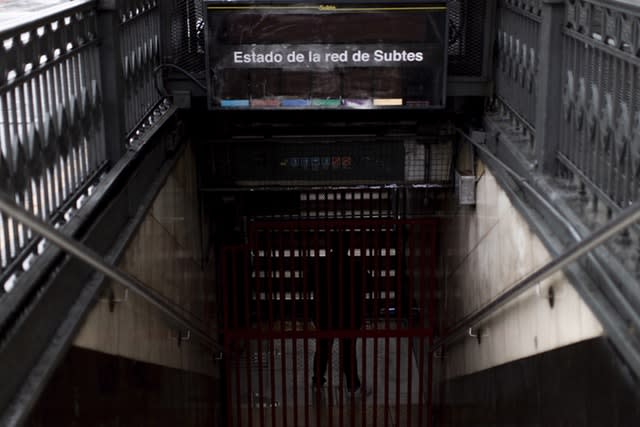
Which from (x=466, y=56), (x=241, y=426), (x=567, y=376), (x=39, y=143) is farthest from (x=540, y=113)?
(x=241, y=426)

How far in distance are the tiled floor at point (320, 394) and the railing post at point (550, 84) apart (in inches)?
124

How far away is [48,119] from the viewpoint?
3242 mm

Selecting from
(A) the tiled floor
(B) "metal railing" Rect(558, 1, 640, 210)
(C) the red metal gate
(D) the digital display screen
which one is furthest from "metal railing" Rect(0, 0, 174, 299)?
(A) the tiled floor

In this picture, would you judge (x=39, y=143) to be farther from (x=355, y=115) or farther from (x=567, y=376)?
(x=355, y=115)

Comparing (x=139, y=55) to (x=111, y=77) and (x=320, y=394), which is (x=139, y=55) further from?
(x=320, y=394)

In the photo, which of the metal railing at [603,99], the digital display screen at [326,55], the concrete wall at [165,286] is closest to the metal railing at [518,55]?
the digital display screen at [326,55]

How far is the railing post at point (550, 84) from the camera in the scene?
4133 millimetres

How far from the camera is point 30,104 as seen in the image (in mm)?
3082

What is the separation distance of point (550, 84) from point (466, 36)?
1.96m

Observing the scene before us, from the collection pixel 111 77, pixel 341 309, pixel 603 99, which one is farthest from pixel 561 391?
pixel 341 309

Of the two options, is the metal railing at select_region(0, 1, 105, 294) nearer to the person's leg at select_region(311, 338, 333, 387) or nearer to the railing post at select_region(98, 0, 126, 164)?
the railing post at select_region(98, 0, 126, 164)

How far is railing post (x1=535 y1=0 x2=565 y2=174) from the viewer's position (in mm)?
4133

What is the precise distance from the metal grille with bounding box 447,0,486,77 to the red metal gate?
1514 millimetres

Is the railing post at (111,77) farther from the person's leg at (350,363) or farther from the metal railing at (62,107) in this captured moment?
the person's leg at (350,363)
